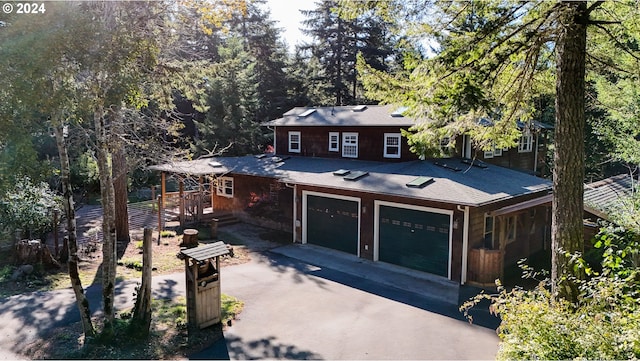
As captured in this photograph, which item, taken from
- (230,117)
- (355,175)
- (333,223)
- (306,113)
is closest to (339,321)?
(333,223)

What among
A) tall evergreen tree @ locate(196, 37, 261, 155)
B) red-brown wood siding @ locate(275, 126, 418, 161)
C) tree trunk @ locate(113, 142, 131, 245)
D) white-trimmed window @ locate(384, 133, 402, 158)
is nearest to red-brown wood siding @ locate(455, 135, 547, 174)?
white-trimmed window @ locate(384, 133, 402, 158)

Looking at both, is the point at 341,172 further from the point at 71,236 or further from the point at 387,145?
the point at 71,236

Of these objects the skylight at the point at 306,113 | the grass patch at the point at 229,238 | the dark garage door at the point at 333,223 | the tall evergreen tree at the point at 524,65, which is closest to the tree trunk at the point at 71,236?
the tall evergreen tree at the point at 524,65

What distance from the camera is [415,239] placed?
14047 millimetres

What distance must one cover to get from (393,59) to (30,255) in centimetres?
3215

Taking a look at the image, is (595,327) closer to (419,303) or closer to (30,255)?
(419,303)

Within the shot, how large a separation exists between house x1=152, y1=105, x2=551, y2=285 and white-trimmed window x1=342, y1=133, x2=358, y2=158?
0.16 feet

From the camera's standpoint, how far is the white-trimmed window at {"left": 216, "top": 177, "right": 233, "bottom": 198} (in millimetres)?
22109

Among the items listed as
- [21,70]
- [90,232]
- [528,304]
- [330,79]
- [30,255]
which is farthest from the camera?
[330,79]

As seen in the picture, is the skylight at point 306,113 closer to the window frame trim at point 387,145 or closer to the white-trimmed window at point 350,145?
the white-trimmed window at point 350,145

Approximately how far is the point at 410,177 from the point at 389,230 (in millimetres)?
2094

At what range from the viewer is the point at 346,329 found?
9.49m

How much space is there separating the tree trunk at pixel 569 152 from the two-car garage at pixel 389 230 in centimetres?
598

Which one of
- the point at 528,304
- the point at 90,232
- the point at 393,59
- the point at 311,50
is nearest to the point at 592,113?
the point at 393,59
